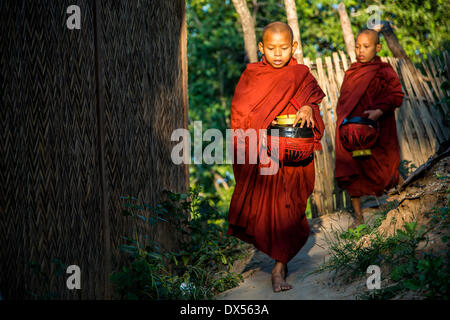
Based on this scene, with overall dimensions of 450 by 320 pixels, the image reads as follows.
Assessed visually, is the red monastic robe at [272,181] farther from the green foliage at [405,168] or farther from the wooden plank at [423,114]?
the wooden plank at [423,114]

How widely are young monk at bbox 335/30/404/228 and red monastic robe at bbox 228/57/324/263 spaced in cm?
153

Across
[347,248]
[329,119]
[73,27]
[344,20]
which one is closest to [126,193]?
[73,27]

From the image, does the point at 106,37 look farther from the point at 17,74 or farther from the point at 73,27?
the point at 17,74

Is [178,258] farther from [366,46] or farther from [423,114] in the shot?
[423,114]

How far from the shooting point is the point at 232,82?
13938 mm

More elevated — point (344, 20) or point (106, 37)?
point (344, 20)

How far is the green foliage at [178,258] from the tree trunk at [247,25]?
331 centimetres

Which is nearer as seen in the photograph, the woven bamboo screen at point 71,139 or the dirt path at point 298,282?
the woven bamboo screen at point 71,139

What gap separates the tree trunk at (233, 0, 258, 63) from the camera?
26.5 ft

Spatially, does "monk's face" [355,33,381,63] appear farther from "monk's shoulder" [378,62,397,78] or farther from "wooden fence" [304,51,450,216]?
"wooden fence" [304,51,450,216]

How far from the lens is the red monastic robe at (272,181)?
4293 mm

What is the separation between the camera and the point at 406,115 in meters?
8.02

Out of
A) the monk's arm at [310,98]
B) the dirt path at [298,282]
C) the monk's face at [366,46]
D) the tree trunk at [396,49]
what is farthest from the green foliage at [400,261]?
the tree trunk at [396,49]

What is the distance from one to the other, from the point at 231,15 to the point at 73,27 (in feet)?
34.5
